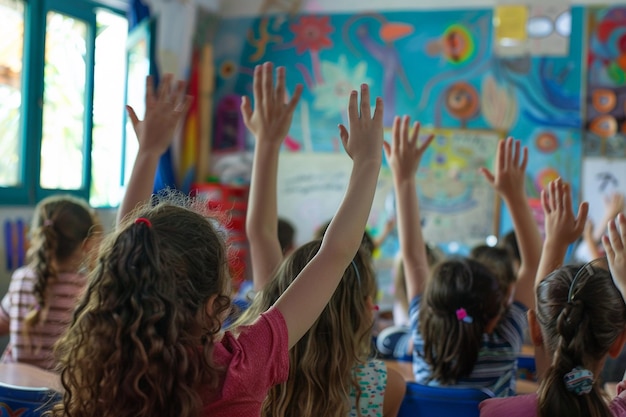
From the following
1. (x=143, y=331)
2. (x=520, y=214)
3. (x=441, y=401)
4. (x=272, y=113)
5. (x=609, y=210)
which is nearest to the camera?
(x=143, y=331)

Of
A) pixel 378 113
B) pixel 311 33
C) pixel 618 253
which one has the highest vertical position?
pixel 311 33

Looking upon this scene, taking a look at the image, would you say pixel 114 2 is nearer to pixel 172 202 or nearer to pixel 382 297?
pixel 382 297

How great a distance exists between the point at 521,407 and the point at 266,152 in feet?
2.72

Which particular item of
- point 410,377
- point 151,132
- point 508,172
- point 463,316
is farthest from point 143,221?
point 410,377

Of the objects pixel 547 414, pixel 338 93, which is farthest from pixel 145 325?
pixel 338 93

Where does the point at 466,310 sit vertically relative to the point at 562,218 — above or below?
below

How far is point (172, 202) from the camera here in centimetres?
124

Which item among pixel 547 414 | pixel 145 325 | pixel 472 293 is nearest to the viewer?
pixel 145 325

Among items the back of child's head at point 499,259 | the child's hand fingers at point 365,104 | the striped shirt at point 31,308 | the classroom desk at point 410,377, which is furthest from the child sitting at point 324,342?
the back of child's head at point 499,259

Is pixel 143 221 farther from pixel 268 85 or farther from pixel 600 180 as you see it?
pixel 600 180

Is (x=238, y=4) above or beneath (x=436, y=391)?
above

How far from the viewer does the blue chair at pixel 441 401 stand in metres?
1.76

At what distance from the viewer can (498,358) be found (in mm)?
2072

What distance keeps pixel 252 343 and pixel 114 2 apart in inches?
176
